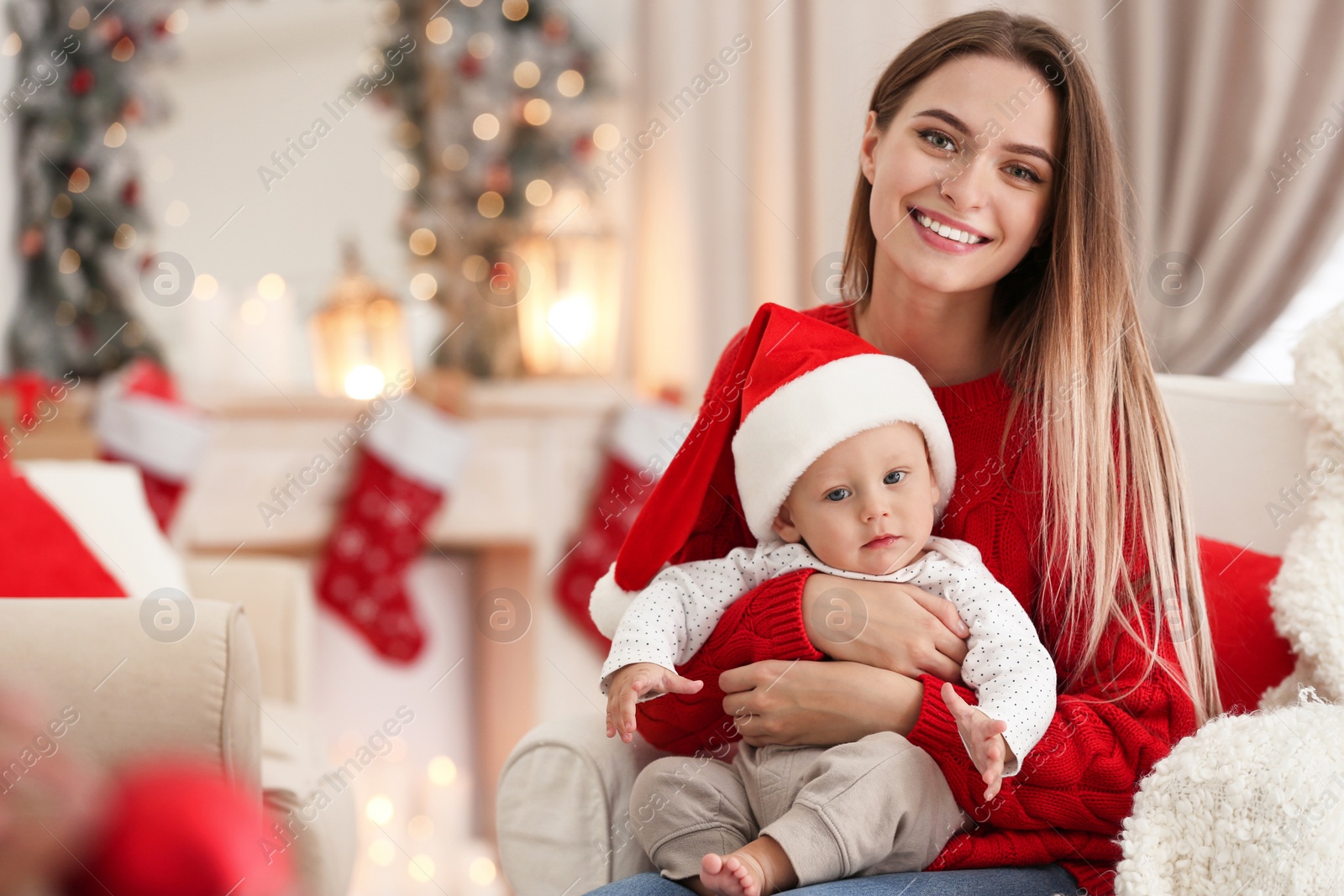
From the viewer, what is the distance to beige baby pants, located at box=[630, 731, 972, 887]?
1.00m

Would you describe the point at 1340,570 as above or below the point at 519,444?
above

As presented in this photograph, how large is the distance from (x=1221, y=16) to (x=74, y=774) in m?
2.38

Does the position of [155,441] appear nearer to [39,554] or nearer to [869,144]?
[39,554]

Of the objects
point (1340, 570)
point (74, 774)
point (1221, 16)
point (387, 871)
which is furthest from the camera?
→ point (387, 871)

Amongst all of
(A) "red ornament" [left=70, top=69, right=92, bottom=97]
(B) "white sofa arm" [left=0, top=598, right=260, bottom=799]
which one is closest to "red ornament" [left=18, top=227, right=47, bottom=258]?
(A) "red ornament" [left=70, top=69, right=92, bottom=97]

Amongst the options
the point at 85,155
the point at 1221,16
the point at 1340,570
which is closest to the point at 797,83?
the point at 1221,16

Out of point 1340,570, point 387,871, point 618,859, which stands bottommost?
point 387,871

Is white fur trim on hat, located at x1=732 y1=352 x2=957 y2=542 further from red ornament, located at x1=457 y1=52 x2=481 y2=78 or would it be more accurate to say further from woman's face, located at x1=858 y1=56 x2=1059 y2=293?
red ornament, located at x1=457 y1=52 x2=481 y2=78

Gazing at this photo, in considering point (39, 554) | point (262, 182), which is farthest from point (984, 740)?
point (262, 182)

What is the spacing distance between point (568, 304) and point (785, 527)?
2.02m

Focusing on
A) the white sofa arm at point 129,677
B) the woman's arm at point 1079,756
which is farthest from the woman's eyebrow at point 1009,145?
the white sofa arm at point 129,677

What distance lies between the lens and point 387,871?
2.92m

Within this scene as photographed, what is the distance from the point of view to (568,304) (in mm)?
3152

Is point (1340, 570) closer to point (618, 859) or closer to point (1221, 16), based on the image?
point (618, 859)
